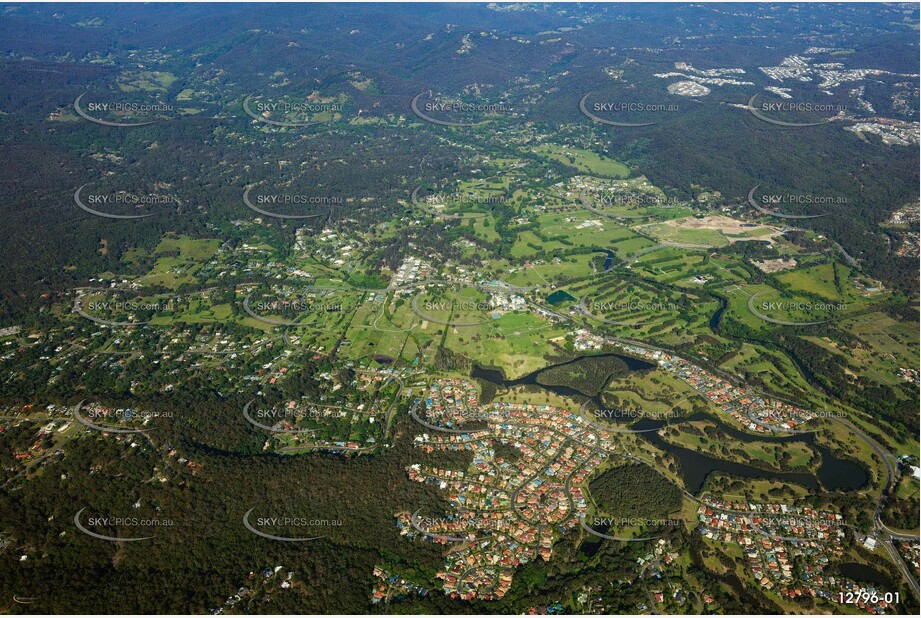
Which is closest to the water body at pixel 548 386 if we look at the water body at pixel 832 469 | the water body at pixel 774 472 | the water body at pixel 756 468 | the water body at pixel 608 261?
the water body at pixel 756 468

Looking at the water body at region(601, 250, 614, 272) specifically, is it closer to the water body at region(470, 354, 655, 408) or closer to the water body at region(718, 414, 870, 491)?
the water body at region(470, 354, 655, 408)

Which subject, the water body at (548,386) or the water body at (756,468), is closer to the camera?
the water body at (756,468)

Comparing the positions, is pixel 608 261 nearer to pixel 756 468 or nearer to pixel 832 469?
pixel 756 468

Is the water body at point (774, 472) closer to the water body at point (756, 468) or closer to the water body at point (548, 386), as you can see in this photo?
the water body at point (756, 468)

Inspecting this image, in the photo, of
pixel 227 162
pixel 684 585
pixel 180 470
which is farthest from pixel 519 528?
pixel 227 162

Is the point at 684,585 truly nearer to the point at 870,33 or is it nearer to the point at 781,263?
the point at 781,263

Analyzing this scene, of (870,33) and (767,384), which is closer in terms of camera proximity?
(767,384)
